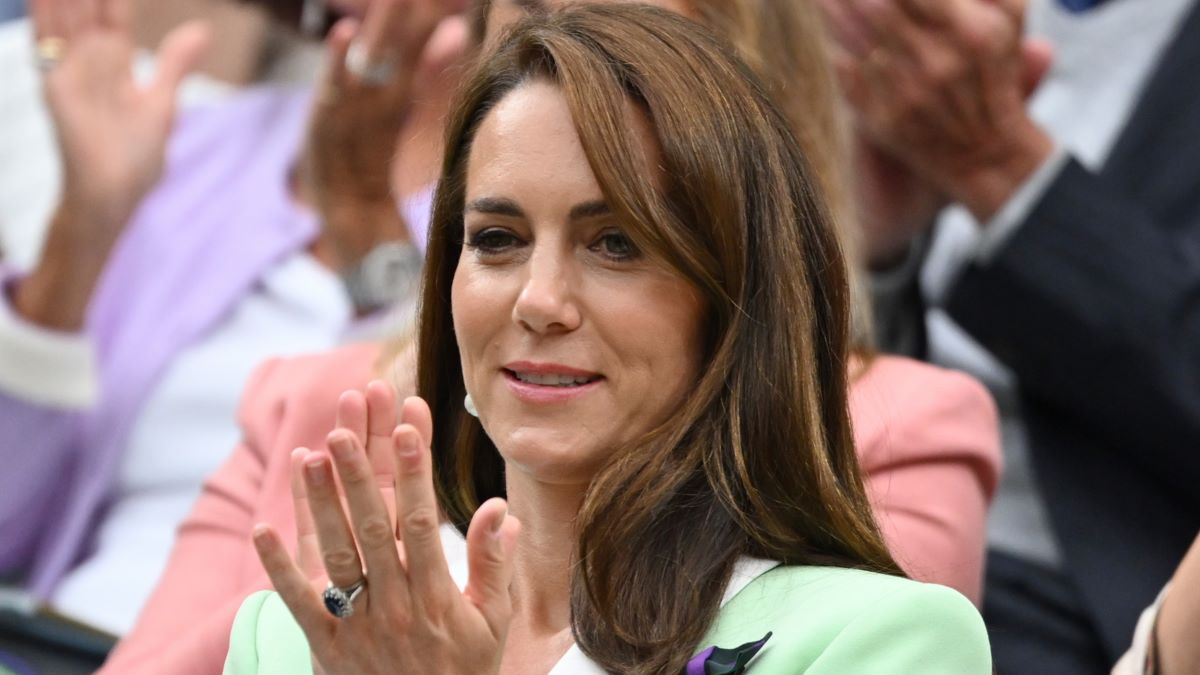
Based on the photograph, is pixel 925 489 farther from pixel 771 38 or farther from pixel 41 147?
pixel 41 147

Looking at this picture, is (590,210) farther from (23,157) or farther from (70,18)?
(23,157)

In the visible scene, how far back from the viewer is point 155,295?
3.25 metres

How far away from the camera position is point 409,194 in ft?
10.3

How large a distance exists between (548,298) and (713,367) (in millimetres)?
175

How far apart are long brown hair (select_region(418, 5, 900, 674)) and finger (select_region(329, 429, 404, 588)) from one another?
10.3 inches

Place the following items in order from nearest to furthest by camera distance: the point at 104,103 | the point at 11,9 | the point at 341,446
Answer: the point at 341,446
the point at 104,103
the point at 11,9

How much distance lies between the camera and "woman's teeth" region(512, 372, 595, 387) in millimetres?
1769

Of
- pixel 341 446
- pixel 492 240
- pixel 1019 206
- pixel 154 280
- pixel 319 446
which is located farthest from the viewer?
pixel 154 280

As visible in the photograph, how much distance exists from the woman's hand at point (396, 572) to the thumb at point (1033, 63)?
59.7 inches

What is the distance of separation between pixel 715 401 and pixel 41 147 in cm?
221

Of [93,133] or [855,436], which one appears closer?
[855,436]

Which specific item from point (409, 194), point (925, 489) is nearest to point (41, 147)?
point (409, 194)

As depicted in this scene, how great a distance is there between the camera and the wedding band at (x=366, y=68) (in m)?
3.18

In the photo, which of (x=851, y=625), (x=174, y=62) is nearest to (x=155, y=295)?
(x=174, y=62)
